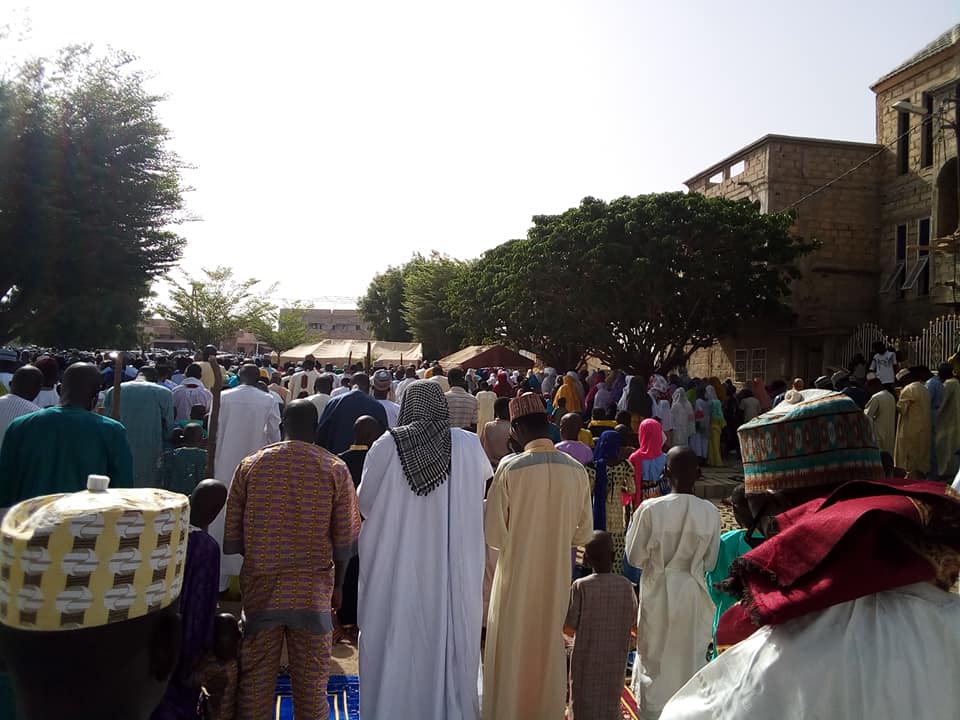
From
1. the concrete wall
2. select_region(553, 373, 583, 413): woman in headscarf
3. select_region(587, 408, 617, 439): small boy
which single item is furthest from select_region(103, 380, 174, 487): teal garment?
the concrete wall

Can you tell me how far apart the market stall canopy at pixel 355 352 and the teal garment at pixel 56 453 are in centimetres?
2064

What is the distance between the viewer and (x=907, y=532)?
1.37 metres

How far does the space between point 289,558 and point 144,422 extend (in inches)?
161

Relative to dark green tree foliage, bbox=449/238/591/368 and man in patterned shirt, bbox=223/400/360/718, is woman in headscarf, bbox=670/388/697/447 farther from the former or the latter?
man in patterned shirt, bbox=223/400/360/718

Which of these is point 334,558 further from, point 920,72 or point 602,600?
point 920,72

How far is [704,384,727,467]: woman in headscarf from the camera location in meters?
14.2

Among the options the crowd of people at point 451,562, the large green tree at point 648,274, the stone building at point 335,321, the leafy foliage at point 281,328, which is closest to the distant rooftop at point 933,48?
the large green tree at point 648,274

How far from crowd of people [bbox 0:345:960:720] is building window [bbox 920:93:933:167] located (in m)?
16.8

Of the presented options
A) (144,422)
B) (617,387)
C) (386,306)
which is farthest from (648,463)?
(386,306)

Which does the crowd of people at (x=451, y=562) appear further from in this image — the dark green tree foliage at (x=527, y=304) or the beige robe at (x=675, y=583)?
the dark green tree foliage at (x=527, y=304)

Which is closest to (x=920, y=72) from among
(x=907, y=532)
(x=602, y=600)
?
(x=602, y=600)

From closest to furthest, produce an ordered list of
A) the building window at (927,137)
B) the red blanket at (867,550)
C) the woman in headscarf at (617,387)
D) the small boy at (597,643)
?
the red blanket at (867,550), the small boy at (597,643), the woman in headscarf at (617,387), the building window at (927,137)

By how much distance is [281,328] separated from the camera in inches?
2221

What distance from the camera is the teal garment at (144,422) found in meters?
6.90
